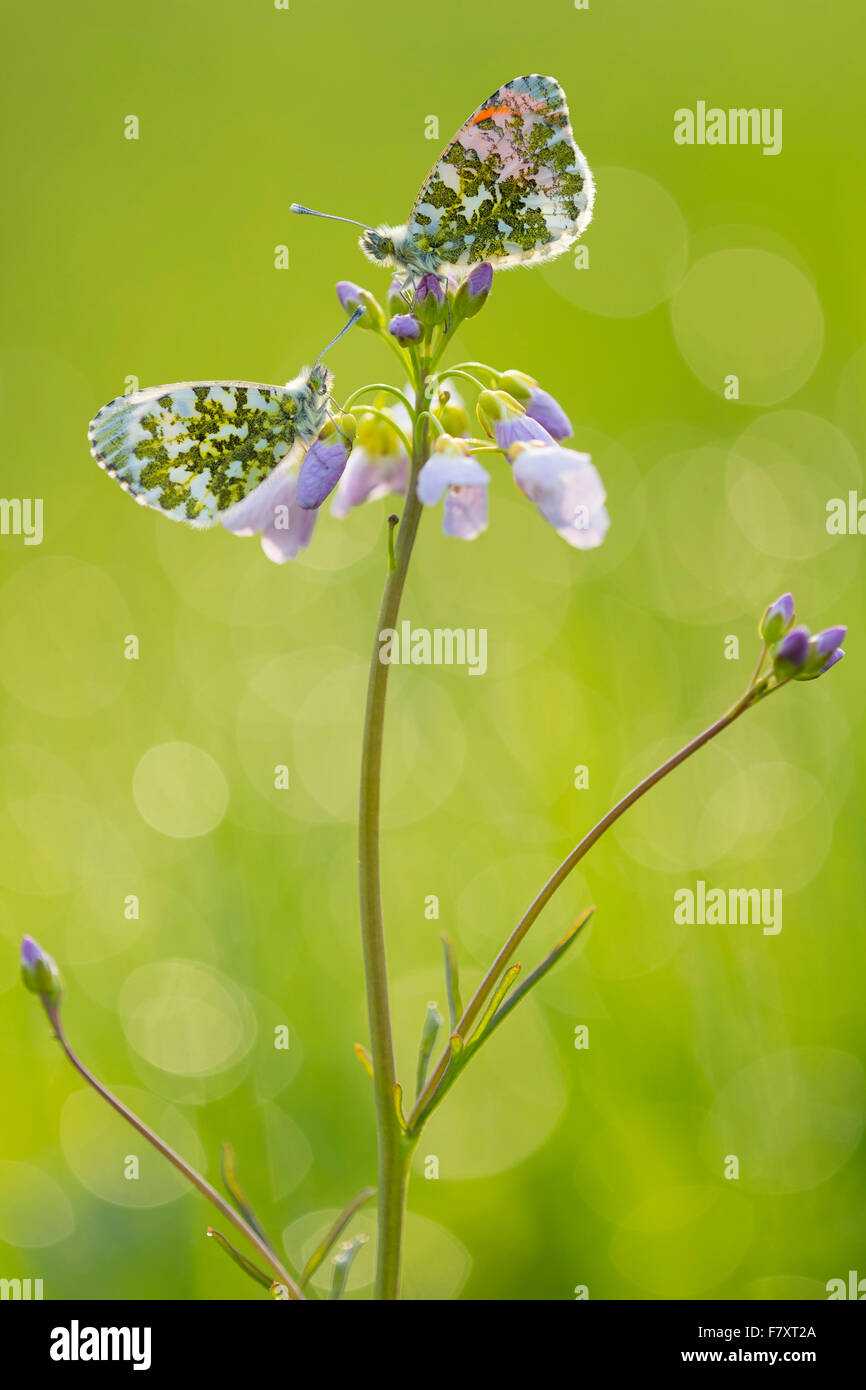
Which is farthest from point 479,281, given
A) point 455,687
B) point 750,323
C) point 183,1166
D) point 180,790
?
point 750,323

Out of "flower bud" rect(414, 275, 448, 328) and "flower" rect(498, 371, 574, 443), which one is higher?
"flower bud" rect(414, 275, 448, 328)

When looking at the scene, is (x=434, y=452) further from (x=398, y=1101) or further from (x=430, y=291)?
(x=398, y=1101)

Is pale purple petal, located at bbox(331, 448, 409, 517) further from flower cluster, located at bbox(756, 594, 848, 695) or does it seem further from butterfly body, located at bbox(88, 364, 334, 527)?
flower cluster, located at bbox(756, 594, 848, 695)

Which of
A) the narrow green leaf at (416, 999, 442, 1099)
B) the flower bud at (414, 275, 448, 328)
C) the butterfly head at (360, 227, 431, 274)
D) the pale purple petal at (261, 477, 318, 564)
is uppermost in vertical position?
the butterfly head at (360, 227, 431, 274)

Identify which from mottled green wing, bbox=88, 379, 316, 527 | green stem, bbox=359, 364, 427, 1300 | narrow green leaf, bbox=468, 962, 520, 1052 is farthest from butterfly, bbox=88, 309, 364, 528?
narrow green leaf, bbox=468, 962, 520, 1052

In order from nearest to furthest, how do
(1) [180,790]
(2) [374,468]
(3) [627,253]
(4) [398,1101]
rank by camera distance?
(4) [398,1101] < (2) [374,468] < (1) [180,790] < (3) [627,253]

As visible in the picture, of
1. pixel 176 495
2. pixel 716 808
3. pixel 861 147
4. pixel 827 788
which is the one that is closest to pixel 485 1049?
Answer: pixel 716 808
